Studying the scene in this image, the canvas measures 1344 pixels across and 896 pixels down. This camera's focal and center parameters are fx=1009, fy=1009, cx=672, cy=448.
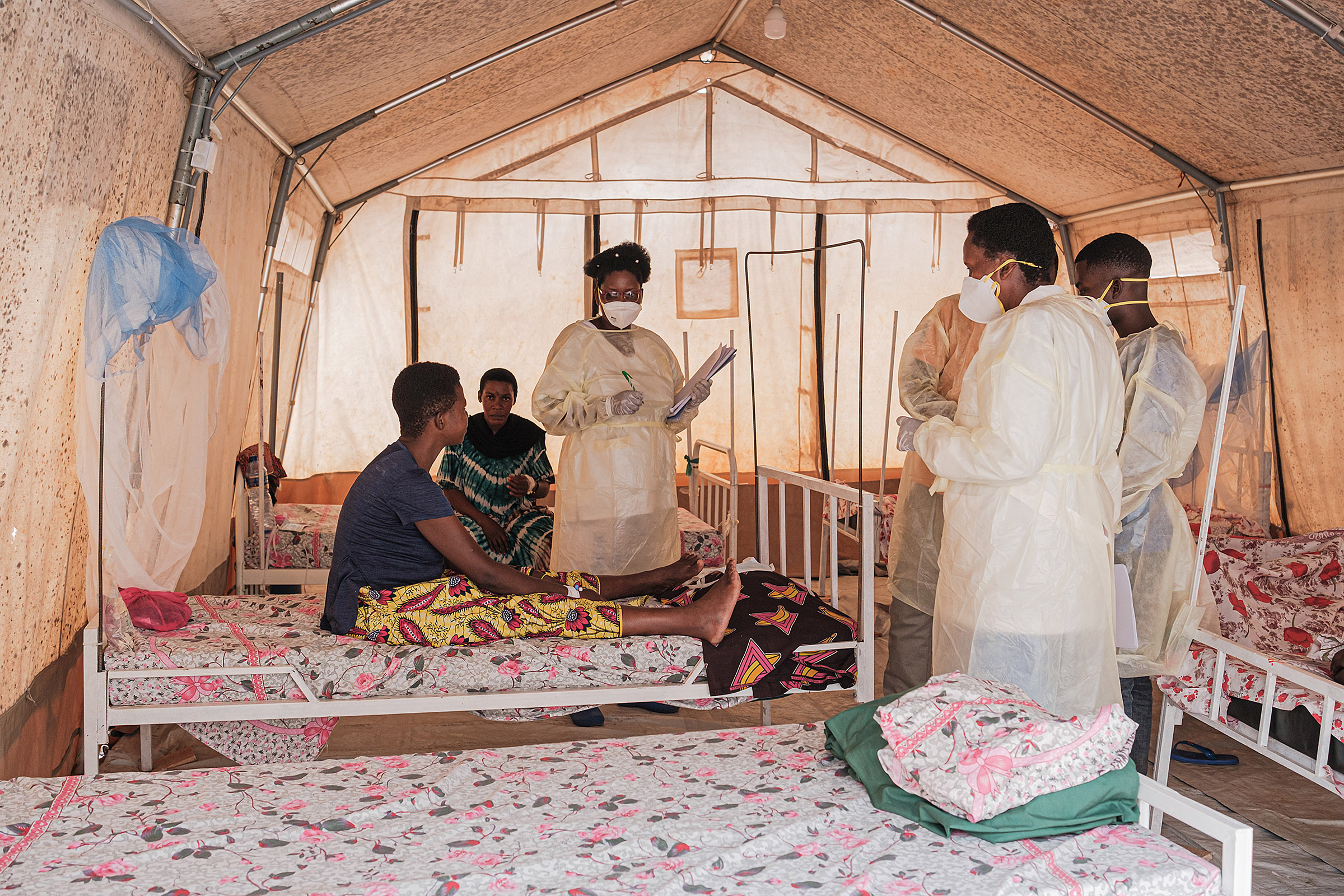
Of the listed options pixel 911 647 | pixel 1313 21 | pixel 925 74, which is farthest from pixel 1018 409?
pixel 925 74

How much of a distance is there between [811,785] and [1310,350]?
3839 millimetres

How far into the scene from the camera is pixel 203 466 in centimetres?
288

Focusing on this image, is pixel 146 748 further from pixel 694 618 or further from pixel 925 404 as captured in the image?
pixel 925 404

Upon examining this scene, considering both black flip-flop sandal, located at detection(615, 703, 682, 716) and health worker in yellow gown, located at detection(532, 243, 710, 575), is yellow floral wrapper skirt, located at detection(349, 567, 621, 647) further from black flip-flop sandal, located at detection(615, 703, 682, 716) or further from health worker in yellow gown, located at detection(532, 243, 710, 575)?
black flip-flop sandal, located at detection(615, 703, 682, 716)

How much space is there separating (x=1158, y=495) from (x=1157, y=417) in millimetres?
222

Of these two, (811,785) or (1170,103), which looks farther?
(1170,103)

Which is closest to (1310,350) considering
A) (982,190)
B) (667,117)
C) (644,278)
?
(982,190)

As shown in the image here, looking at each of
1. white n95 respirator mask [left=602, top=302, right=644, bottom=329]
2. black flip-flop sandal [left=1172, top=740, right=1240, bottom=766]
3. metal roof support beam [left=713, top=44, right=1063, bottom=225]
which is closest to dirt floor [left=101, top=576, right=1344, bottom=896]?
black flip-flop sandal [left=1172, top=740, right=1240, bottom=766]

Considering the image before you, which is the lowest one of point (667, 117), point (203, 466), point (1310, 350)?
point (203, 466)

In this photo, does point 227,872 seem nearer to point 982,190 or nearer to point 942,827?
point 942,827

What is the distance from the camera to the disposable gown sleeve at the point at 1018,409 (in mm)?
2158

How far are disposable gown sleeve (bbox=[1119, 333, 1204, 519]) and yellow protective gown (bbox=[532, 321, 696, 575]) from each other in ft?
4.95

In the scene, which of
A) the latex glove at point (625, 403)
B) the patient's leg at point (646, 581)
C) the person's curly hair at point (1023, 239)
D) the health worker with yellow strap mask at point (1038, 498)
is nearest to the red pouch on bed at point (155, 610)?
the patient's leg at point (646, 581)

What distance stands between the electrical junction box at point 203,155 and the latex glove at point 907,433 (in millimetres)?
2264
